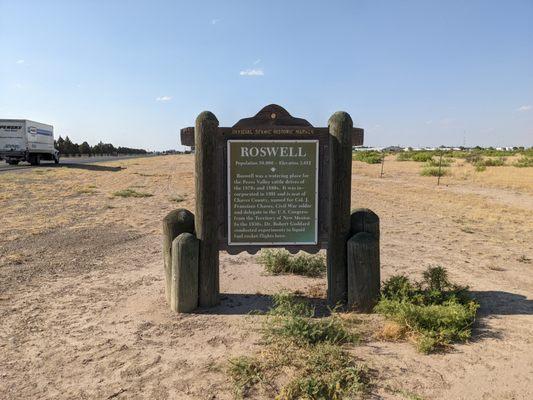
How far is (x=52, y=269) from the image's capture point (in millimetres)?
6090

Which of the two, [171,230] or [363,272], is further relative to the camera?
[171,230]

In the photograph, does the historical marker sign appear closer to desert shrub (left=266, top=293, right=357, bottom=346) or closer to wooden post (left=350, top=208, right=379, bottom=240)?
wooden post (left=350, top=208, right=379, bottom=240)

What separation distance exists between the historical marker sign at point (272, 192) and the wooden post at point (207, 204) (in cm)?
17

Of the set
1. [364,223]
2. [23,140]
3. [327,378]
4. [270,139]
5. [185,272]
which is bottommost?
[327,378]

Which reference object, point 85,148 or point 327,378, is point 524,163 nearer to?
point 327,378

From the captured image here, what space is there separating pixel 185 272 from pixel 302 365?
5.57ft

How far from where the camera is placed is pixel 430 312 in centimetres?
383

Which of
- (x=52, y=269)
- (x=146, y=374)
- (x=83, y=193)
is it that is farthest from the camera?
(x=83, y=193)

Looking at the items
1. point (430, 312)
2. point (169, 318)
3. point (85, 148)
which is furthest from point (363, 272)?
point (85, 148)

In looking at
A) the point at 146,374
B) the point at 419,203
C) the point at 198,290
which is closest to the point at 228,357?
the point at 146,374

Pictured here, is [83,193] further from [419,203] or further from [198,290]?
[198,290]

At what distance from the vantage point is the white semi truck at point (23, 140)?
99.1 feet

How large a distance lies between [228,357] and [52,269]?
151 inches

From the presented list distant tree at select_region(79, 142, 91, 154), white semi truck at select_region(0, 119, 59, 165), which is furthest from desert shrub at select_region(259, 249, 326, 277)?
distant tree at select_region(79, 142, 91, 154)
